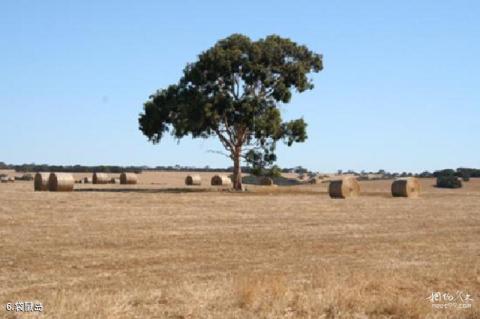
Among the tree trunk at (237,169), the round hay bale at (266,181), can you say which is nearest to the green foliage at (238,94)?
the tree trunk at (237,169)

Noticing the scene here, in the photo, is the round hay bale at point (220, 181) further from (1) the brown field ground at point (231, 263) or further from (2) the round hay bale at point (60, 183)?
(1) the brown field ground at point (231, 263)

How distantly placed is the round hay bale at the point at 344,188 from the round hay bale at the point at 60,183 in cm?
1588

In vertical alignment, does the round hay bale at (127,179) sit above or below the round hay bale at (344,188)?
above

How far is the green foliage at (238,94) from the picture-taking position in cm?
4909

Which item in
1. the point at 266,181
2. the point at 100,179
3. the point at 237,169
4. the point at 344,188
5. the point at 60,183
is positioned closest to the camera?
the point at 344,188

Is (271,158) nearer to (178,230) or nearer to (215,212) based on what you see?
(215,212)

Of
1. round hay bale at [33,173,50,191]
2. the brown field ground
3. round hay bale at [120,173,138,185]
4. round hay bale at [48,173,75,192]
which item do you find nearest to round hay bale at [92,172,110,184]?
round hay bale at [120,173,138,185]

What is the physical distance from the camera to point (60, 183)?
42875 mm

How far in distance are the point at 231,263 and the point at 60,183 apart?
31.4 meters

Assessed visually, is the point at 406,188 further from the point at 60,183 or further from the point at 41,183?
the point at 41,183

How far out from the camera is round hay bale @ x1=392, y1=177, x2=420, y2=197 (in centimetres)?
4178

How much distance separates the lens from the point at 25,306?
8781mm

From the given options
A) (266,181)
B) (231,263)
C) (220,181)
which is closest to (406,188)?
(266,181)

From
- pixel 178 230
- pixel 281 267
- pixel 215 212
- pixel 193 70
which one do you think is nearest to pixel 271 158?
pixel 193 70
